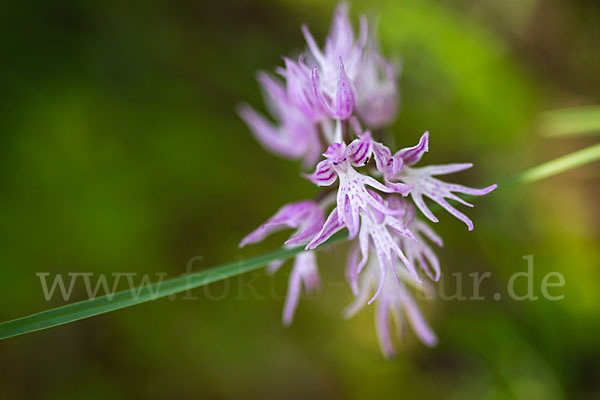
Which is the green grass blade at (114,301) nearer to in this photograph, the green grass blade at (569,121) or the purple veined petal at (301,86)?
the purple veined petal at (301,86)

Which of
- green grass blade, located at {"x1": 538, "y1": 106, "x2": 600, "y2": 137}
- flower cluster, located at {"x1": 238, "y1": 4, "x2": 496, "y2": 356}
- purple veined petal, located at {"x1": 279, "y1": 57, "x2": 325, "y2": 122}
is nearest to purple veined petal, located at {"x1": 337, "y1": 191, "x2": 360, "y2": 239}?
flower cluster, located at {"x1": 238, "y1": 4, "x2": 496, "y2": 356}

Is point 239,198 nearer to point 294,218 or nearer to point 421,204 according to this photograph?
point 294,218

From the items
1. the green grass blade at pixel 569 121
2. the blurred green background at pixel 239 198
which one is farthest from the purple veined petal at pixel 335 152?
the blurred green background at pixel 239 198

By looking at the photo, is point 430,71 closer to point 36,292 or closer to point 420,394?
point 420,394

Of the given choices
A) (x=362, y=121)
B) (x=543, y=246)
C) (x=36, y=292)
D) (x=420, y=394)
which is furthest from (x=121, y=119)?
(x=543, y=246)

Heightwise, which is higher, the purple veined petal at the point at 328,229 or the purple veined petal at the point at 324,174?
the purple veined petal at the point at 324,174

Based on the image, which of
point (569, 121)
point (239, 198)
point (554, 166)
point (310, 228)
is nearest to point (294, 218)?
point (310, 228)
